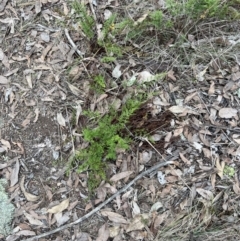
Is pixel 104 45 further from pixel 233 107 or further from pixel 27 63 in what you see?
pixel 233 107

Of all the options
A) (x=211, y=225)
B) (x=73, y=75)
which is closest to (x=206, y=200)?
(x=211, y=225)

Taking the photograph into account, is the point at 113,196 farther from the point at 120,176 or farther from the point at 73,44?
the point at 73,44

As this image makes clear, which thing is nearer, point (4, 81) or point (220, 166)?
point (220, 166)

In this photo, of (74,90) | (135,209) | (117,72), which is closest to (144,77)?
(117,72)

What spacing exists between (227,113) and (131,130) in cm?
70

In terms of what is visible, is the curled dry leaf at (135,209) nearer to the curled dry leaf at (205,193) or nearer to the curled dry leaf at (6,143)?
the curled dry leaf at (205,193)

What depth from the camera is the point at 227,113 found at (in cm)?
307

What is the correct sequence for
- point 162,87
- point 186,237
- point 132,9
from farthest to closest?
1. point 132,9
2. point 162,87
3. point 186,237

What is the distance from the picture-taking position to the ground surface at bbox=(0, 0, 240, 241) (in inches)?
117

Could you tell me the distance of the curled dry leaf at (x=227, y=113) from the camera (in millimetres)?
3064

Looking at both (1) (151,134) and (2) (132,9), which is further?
(2) (132,9)

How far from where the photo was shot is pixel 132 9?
3.37 m

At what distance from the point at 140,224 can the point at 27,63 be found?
148 centimetres

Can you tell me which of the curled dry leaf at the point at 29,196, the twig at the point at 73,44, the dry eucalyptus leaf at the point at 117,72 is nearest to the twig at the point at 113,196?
the curled dry leaf at the point at 29,196
